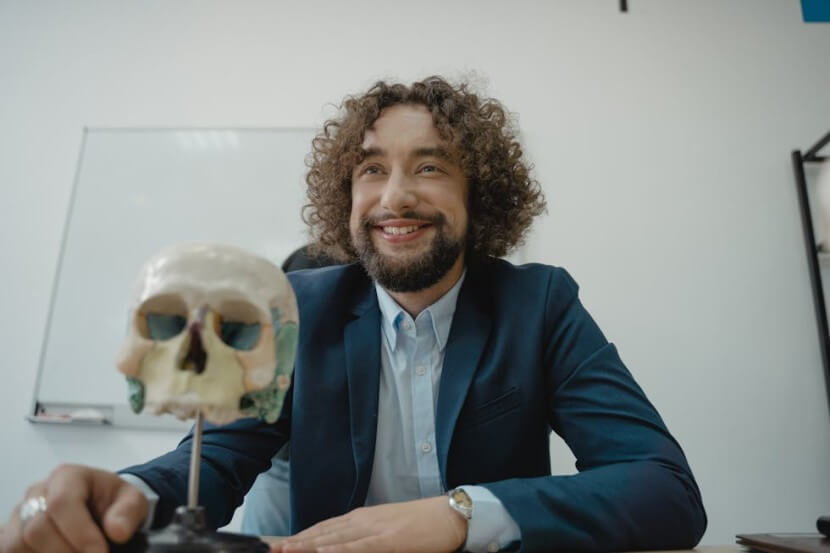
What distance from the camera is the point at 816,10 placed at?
8.34ft

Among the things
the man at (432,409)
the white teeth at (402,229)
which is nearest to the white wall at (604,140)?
the man at (432,409)

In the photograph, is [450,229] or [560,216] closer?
[450,229]

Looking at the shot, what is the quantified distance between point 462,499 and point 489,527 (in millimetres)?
50

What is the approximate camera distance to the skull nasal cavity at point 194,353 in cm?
56

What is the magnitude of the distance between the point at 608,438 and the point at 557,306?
304mm

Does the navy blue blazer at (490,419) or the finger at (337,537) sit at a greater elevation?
the navy blue blazer at (490,419)

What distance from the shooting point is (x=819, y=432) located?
2.25 metres

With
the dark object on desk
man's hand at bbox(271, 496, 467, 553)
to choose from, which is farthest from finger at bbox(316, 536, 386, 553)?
the dark object on desk

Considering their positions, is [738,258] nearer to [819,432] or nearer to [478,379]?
[819,432]

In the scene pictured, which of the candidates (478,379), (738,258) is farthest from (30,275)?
(738,258)

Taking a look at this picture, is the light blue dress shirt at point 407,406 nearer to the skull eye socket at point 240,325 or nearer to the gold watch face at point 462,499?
the gold watch face at point 462,499

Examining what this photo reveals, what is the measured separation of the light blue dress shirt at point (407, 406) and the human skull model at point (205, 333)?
52 cm

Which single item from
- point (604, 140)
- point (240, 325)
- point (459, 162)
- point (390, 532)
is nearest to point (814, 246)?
point (604, 140)

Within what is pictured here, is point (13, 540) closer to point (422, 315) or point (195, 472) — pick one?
point (195, 472)
